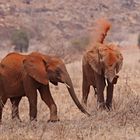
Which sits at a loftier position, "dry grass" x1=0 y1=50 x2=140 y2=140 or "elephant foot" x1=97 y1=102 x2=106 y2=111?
"dry grass" x1=0 y1=50 x2=140 y2=140

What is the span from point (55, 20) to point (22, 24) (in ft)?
12.0

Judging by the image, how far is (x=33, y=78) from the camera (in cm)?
909

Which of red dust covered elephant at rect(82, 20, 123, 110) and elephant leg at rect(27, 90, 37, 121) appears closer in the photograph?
elephant leg at rect(27, 90, 37, 121)

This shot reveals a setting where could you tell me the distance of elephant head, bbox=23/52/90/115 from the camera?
902 centimetres

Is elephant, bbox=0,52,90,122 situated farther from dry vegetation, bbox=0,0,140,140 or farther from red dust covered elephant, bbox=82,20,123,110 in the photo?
red dust covered elephant, bbox=82,20,123,110

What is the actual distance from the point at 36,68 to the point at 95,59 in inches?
91.3

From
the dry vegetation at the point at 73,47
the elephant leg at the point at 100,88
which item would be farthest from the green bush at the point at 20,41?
the elephant leg at the point at 100,88

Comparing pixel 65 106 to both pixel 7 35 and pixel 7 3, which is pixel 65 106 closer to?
pixel 7 35

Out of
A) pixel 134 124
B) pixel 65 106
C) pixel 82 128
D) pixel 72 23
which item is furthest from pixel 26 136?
pixel 72 23

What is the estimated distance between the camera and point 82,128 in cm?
813

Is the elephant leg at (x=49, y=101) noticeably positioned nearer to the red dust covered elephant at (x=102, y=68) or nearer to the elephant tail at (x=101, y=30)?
the red dust covered elephant at (x=102, y=68)

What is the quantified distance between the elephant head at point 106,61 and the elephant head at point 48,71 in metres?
1.36

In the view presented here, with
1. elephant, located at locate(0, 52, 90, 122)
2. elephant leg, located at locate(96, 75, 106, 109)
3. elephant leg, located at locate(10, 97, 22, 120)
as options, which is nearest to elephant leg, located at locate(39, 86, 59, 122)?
elephant, located at locate(0, 52, 90, 122)

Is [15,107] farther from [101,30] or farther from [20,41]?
[20,41]
